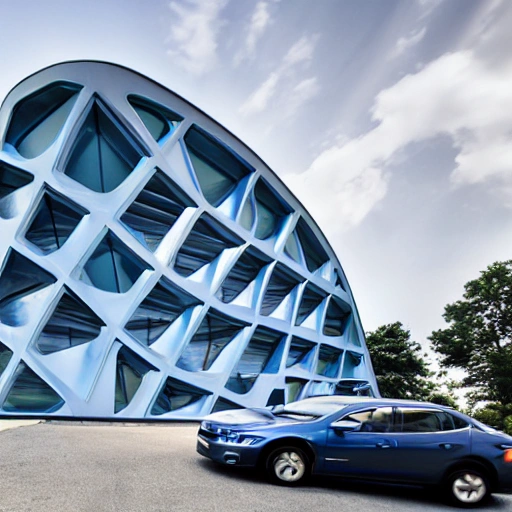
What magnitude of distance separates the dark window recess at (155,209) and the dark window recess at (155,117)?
7.51 feet

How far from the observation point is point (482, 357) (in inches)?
1308

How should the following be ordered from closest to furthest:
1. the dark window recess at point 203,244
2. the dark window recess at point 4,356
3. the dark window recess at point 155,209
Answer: the dark window recess at point 4,356
the dark window recess at point 155,209
the dark window recess at point 203,244

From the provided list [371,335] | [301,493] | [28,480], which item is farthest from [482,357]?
[28,480]

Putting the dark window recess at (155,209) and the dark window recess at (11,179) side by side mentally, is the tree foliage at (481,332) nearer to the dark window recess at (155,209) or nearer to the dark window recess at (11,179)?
the dark window recess at (155,209)

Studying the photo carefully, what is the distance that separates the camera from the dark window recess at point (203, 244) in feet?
63.9

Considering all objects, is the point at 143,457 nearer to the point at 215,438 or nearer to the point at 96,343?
the point at 215,438

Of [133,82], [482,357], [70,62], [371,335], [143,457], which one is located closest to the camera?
[143,457]

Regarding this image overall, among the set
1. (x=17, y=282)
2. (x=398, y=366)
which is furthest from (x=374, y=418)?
(x=398, y=366)

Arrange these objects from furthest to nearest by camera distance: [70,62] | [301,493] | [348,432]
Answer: [70,62] → [348,432] → [301,493]

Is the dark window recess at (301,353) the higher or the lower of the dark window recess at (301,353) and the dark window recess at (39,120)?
the lower

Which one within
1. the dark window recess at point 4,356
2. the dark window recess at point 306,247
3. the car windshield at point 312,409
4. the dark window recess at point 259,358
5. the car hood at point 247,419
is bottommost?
the car hood at point 247,419

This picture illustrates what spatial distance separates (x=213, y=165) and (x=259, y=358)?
1065cm

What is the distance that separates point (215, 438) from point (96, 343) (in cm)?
1051

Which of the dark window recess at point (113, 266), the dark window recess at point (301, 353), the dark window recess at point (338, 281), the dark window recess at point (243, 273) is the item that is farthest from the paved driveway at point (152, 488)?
the dark window recess at point (338, 281)
